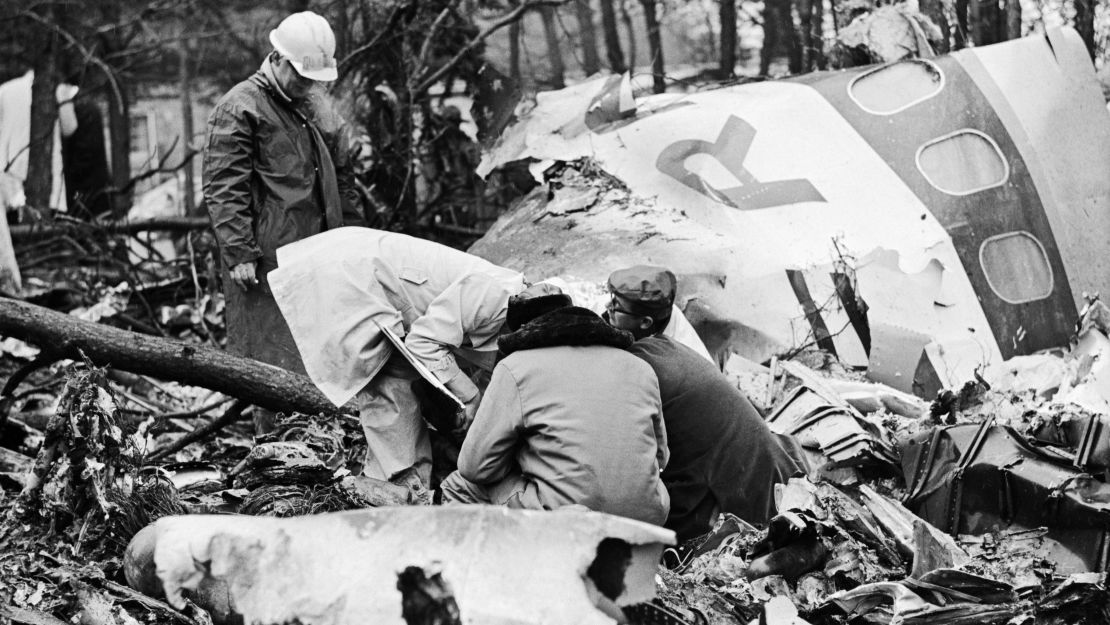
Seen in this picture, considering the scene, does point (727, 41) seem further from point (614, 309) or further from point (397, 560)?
point (397, 560)

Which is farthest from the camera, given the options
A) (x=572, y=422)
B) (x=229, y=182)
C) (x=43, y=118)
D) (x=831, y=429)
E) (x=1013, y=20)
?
(x=43, y=118)

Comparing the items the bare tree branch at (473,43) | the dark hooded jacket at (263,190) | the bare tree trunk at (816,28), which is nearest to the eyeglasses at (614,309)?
the dark hooded jacket at (263,190)

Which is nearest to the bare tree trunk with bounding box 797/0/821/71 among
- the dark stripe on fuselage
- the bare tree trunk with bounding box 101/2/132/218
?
the dark stripe on fuselage

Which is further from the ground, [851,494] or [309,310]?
[309,310]

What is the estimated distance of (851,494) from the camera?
424cm

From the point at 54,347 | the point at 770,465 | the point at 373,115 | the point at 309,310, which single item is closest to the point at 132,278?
the point at 373,115

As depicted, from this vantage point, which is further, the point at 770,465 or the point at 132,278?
the point at 132,278

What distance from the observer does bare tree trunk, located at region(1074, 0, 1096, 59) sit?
26.9ft

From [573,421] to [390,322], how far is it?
44.6 inches

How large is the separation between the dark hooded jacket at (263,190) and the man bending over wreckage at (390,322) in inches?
27.3

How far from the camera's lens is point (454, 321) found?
4.18m

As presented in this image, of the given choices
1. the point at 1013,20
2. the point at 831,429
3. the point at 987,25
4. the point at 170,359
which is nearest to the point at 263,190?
the point at 170,359

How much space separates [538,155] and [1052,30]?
2914 millimetres

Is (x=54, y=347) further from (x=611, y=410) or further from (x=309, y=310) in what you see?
(x=611, y=410)
